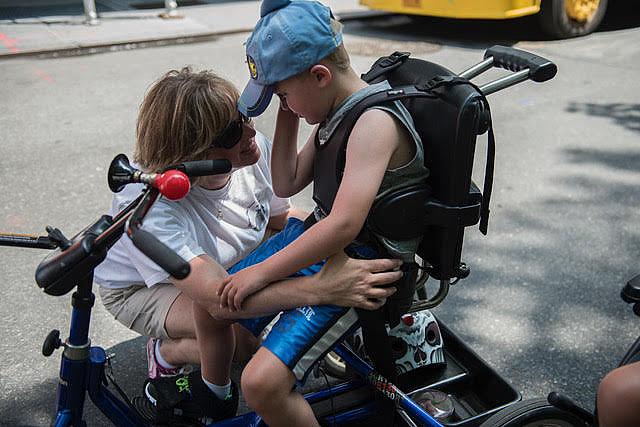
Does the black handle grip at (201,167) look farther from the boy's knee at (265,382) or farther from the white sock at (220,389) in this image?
the white sock at (220,389)

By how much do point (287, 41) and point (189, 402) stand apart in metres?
1.20

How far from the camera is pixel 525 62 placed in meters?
2.11

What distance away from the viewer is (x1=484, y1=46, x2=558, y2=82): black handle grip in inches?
81.4

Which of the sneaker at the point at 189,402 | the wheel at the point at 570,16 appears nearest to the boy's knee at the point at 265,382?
the sneaker at the point at 189,402

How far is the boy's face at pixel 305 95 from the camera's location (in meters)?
1.86

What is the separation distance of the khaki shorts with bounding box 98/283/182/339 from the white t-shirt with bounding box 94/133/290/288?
1.3 inches

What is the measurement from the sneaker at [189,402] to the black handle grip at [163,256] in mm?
1077

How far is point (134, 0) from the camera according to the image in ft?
33.3

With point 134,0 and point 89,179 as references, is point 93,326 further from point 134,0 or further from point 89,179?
point 134,0

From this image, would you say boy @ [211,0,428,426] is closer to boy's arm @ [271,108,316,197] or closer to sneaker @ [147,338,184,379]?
boy's arm @ [271,108,316,197]

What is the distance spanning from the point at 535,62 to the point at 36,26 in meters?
A: 7.64

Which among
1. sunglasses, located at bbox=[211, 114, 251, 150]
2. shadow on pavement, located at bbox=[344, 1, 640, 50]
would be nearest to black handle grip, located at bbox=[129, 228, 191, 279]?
sunglasses, located at bbox=[211, 114, 251, 150]

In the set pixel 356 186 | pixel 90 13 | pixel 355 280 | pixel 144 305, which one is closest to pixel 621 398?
pixel 355 280

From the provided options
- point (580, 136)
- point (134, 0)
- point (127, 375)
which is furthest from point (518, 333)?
point (134, 0)
